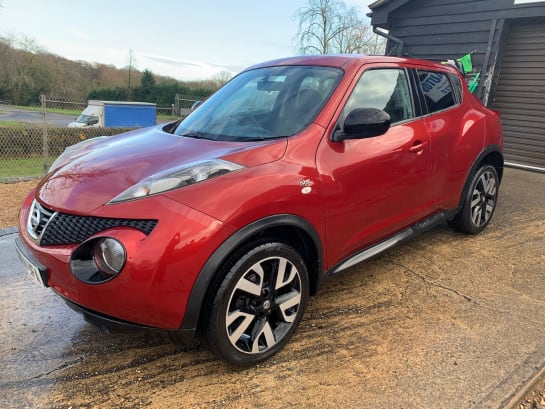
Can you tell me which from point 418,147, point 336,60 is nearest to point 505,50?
point 418,147

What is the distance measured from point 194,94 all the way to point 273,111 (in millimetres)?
39187

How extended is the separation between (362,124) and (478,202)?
2367mm

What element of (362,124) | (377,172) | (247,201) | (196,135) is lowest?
(247,201)

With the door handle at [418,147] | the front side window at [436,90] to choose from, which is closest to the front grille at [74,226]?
the door handle at [418,147]

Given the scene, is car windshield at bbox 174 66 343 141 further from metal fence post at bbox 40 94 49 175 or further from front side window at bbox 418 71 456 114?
metal fence post at bbox 40 94 49 175

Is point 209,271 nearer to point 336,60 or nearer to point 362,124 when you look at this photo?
point 362,124

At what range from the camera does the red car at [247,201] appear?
197 cm

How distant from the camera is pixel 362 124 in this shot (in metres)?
2.57

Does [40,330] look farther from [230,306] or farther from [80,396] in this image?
[230,306]

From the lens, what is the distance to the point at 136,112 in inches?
940

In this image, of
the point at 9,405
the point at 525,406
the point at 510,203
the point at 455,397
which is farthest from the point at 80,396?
the point at 510,203

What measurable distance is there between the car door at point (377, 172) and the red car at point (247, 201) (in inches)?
0.4

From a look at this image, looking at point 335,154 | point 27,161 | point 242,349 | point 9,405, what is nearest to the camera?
point 9,405

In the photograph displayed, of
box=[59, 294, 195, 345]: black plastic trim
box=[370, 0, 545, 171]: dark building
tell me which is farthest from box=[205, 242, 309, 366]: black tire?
box=[370, 0, 545, 171]: dark building
